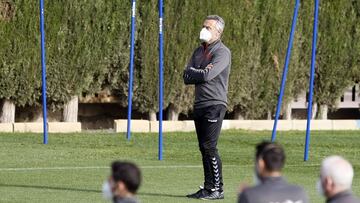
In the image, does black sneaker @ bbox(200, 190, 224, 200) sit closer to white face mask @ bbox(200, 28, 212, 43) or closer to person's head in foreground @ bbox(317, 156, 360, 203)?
white face mask @ bbox(200, 28, 212, 43)

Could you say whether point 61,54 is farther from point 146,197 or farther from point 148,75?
point 146,197

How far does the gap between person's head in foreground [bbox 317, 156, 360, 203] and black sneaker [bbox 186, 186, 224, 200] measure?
6.13 m

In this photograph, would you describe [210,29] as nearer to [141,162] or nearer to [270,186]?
[141,162]

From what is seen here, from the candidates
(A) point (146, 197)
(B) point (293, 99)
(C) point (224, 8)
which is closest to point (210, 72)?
(A) point (146, 197)

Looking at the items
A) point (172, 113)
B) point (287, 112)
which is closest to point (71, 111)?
point (172, 113)

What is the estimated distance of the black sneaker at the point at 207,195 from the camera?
1305 centimetres

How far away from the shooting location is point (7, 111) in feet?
76.4

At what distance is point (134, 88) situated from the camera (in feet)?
81.8

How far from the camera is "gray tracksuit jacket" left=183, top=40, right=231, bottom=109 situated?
13.0 metres

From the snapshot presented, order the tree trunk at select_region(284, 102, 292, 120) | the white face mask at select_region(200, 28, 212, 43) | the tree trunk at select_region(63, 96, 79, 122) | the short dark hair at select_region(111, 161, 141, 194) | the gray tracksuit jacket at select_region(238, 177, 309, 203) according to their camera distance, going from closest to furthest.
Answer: the short dark hair at select_region(111, 161, 141, 194)
the gray tracksuit jacket at select_region(238, 177, 309, 203)
the white face mask at select_region(200, 28, 212, 43)
the tree trunk at select_region(63, 96, 79, 122)
the tree trunk at select_region(284, 102, 292, 120)

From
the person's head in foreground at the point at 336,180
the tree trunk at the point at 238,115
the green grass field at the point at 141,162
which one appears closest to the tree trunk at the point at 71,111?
the green grass field at the point at 141,162

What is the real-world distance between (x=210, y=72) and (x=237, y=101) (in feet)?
43.1

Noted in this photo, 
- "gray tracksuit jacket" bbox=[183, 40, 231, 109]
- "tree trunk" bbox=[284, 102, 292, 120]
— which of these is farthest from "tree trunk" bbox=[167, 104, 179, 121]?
"gray tracksuit jacket" bbox=[183, 40, 231, 109]

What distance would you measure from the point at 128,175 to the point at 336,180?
1.24 meters
